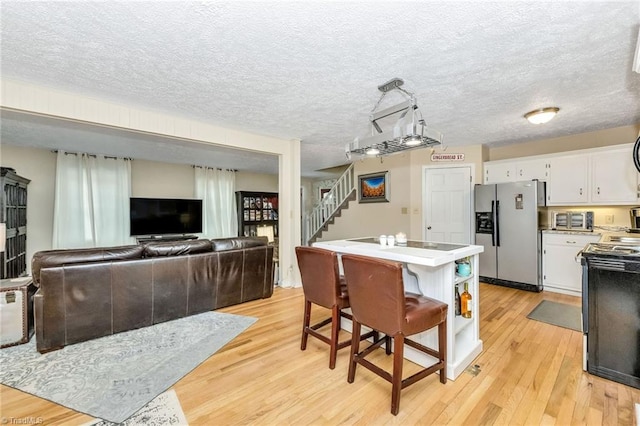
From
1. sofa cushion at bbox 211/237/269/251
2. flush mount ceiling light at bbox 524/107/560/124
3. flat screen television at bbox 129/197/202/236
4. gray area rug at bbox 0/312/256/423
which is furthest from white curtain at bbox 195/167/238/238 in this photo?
flush mount ceiling light at bbox 524/107/560/124

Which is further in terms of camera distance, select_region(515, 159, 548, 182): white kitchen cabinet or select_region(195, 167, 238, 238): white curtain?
select_region(195, 167, 238, 238): white curtain

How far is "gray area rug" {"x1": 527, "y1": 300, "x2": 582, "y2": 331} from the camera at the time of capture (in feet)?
9.68

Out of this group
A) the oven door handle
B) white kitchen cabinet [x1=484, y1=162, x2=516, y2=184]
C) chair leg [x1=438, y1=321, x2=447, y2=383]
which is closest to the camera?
chair leg [x1=438, y1=321, x2=447, y2=383]

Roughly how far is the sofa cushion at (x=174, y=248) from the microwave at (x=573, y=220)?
5078 mm

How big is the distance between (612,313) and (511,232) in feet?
8.13

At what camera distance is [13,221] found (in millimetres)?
4125

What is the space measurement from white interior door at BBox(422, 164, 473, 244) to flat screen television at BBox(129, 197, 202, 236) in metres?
5.03

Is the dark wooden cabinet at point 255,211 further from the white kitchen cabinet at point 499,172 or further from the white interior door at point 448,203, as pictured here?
the white kitchen cabinet at point 499,172

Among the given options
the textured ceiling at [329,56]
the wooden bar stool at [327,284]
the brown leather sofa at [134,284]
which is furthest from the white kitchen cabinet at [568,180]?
the brown leather sofa at [134,284]

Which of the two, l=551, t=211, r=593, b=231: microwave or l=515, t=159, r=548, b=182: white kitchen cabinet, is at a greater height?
l=515, t=159, r=548, b=182: white kitchen cabinet

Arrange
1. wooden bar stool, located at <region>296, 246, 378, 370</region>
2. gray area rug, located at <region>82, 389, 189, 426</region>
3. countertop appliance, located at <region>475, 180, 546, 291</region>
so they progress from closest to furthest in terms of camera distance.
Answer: gray area rug, located at <region>82, 389, 189, 426</region> < wooden bar stool, located at <region>296, 246, 378, 370</region> < countertop appliance, located at <region>475, 180, 546, 291</region>

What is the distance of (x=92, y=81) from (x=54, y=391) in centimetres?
248

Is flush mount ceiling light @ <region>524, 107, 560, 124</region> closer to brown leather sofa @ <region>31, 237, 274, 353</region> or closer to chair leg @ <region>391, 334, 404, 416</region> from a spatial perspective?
chair leg @ <region>391, 334, 404, 416</region>

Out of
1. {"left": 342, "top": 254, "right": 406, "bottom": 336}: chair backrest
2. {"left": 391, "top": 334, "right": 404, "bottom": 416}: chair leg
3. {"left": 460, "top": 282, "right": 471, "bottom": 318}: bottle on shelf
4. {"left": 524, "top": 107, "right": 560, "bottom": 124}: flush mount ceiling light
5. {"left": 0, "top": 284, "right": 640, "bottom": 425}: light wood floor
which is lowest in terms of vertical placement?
{"left": 0, "top": 284, "right": 640, "bottom": 425}: light wood floor
